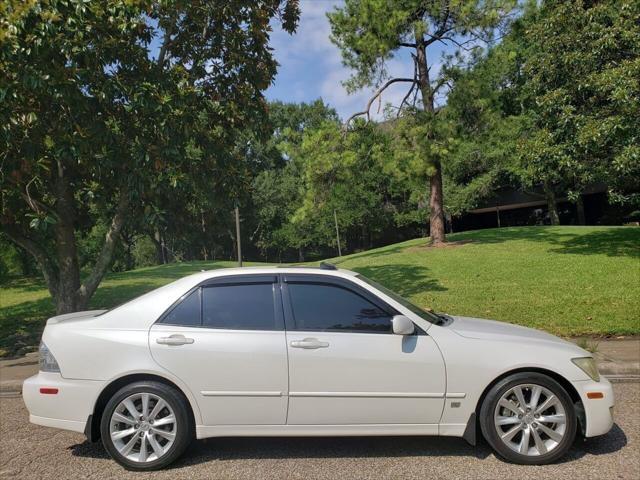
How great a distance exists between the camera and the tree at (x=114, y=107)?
272 inches

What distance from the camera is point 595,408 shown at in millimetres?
4023

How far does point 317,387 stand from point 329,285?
83 centimetres

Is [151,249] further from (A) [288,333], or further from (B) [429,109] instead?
(A) [288,333]

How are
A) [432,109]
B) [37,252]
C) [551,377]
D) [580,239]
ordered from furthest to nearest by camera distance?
1. [432,109]
2. [580,239]
3. [37,252]
4. [551,377]

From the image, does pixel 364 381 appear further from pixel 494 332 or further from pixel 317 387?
pixel 494 332

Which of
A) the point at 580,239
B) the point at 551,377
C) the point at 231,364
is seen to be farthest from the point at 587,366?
the point at 580,239

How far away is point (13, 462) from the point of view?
4316 mm

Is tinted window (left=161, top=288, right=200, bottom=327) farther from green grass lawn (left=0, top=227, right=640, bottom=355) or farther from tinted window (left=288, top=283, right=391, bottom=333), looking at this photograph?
green grass lawn (left=0, top=227, right=640, bottom=355)

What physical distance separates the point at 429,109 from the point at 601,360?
44.3 ft

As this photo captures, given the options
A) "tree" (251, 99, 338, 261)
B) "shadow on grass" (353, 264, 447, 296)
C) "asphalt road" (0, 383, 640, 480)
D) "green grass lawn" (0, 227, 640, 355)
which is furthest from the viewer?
"tree" (251, 99, 338, 261)

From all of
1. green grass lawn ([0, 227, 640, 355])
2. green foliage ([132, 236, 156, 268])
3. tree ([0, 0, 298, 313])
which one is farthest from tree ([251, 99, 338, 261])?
tree ([0, 0, 298, 313])

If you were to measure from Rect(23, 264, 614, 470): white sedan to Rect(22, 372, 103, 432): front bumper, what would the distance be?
0.03 ft

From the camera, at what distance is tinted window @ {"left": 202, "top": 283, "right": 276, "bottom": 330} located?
13.8 ft

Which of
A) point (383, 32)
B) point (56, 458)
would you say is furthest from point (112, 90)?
point (383, 32)
